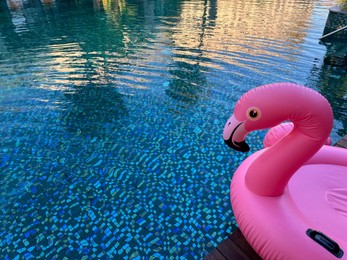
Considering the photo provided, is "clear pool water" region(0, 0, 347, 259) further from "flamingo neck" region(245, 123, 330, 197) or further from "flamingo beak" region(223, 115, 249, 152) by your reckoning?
"flamingo beak" region(223, 115, 249, 152)

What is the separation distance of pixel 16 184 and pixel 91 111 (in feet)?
7.63

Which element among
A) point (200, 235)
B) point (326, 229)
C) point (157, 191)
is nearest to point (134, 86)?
point (157, 191)

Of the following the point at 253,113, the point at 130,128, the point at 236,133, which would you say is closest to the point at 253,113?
the point at 253,113

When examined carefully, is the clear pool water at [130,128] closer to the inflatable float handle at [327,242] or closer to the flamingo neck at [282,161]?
the flamingo neck at [282,161]

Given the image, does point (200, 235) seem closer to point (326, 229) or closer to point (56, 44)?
point (326, 229)

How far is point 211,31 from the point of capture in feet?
38.6

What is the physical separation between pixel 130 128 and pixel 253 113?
11.4 ft

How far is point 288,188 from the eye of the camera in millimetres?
2562

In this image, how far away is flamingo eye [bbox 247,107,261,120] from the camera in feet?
6.86

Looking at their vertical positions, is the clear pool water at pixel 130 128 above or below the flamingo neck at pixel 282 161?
below

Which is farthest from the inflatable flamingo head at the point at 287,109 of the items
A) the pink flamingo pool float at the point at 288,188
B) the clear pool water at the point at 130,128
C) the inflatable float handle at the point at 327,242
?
the clear pool water at the point at 130,128

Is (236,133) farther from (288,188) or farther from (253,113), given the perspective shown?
(288,188)

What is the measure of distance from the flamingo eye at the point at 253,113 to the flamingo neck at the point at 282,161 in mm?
385

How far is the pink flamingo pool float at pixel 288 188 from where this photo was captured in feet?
6.72
